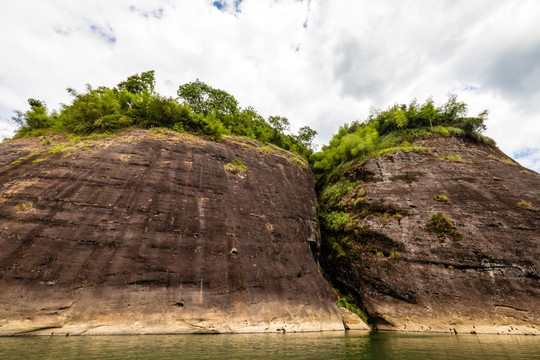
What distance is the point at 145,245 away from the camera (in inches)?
398

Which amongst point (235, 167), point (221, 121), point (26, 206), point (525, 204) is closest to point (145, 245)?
point (26, 206)

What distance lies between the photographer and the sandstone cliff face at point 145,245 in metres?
8.20

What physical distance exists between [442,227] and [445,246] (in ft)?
4.24

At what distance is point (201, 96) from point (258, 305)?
818 inches

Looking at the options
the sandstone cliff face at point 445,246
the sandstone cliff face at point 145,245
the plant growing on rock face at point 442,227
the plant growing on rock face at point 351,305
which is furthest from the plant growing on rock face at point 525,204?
the sandstone cliff face at point 145,245

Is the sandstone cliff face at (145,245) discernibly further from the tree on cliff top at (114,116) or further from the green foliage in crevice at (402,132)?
the green foliage in crevice at (402,132)

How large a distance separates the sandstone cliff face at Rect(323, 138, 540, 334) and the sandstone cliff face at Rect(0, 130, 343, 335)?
2878 mm

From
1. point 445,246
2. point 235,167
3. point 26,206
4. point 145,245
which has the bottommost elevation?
point 445,246

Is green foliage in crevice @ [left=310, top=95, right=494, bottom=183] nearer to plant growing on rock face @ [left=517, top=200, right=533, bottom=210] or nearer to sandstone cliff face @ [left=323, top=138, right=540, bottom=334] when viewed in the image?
sandstone cliff face @ [left=323, top=138, right=540, bottom=334]

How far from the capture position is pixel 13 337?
703 centimetres

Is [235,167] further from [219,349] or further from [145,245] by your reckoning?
[219,349]

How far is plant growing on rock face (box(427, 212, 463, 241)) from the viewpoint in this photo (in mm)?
14062

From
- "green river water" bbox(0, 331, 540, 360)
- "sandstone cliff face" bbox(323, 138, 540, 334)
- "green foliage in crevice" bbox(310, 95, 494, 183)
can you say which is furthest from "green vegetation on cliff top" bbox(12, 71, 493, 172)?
"green river water" bbox(0, 331, 540, 360)

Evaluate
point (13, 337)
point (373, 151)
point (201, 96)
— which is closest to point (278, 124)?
point (201, 96)
